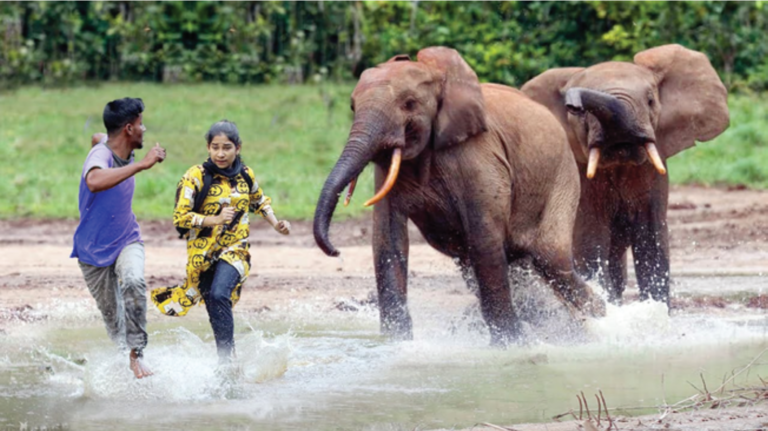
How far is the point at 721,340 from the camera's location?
902 centimetres

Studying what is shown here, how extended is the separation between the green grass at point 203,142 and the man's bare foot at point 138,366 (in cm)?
700

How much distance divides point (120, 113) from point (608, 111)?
380cm

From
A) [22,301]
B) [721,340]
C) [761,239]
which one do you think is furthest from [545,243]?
[761,239]

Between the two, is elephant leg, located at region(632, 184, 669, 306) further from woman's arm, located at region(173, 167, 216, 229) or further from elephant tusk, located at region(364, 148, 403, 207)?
A: woman's arm, located at region(173, 167, 216, 229)

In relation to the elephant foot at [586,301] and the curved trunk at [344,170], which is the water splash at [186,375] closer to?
the curved trunk at [344,170]

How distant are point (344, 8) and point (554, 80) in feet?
33.5

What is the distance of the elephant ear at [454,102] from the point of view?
8336 mm

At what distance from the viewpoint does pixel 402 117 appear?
8.09 metres

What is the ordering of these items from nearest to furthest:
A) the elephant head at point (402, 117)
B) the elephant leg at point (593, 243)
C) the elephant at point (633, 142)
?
the elephant head at point (402, 117), the elephant at point (633, 142), the elephant leg at point (593, 243)

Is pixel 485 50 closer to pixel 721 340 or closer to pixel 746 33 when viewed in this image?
pixel 746 33

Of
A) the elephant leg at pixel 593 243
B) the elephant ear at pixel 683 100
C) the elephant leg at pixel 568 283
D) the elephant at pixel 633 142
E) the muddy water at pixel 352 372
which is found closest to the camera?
the muddy water at pixel 352 372

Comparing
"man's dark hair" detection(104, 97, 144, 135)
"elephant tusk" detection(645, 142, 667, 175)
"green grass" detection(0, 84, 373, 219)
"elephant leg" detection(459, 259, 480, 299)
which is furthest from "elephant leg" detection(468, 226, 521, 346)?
"green grass" detection(0, 84, 373, 219)

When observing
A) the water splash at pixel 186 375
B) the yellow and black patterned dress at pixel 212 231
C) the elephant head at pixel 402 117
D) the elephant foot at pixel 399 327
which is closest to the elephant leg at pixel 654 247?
the elephant head at pixel 402 117

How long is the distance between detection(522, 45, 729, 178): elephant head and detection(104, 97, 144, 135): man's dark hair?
3.37m
